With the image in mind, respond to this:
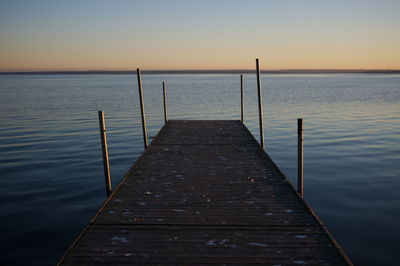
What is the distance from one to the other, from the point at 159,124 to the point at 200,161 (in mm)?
15739

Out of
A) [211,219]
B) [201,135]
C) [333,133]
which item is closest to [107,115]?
[201,135]

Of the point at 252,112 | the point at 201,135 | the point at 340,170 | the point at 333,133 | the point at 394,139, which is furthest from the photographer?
the point at 252,112

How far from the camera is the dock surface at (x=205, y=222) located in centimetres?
464

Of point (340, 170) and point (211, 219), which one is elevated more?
point (211, 219)

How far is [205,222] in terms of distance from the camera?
568cm

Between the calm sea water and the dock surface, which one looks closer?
the dock surface

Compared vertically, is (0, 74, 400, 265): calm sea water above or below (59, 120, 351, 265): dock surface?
below

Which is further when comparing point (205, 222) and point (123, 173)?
point (123, 173)

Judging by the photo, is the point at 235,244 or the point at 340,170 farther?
the point at 340,170

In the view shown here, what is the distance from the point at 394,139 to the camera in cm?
1812

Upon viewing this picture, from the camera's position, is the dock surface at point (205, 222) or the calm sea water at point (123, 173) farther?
the calm sea water at point (123, 173)

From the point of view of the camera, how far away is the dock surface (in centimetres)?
464

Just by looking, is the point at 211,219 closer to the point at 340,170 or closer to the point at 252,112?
the point at 340,170

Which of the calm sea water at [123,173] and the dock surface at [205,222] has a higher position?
the dock surface at [205,222]
